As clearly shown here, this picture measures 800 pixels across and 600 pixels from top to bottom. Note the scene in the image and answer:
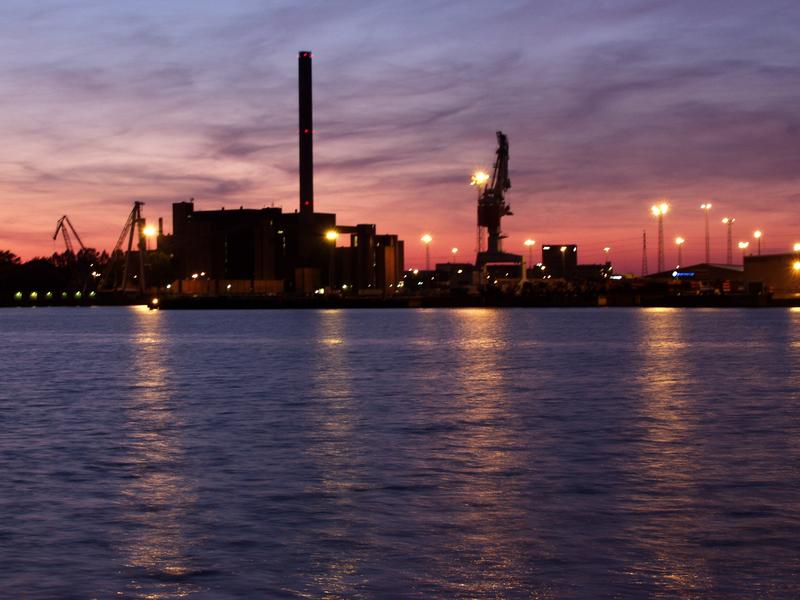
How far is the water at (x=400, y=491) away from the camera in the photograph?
47.7 feet

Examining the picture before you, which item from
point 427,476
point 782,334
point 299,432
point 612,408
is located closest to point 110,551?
point 427,476

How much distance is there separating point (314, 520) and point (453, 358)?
58929 millimetres

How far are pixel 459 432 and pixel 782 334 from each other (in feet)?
331

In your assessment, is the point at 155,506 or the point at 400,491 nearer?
the point at 155,506

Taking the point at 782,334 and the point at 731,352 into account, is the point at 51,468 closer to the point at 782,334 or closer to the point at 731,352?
the point at 731,352

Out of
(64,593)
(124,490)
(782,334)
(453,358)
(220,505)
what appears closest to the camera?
(64,593)

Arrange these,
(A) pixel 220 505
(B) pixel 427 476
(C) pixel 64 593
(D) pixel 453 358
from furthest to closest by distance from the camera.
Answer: (D) pixel 453 358, (B) pixel 427 476, (A) pixel 220 505, (C) pixel 64 593

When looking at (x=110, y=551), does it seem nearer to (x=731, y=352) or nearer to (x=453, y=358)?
(x=453, y=358)

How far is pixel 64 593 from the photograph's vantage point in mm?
13797

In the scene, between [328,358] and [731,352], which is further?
[731,352]

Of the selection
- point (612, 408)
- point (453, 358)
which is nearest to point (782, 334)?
point (453, 358)

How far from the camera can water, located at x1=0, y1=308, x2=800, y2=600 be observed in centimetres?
1454

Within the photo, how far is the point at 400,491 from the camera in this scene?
2138 centimetres

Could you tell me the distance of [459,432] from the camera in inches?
1265
